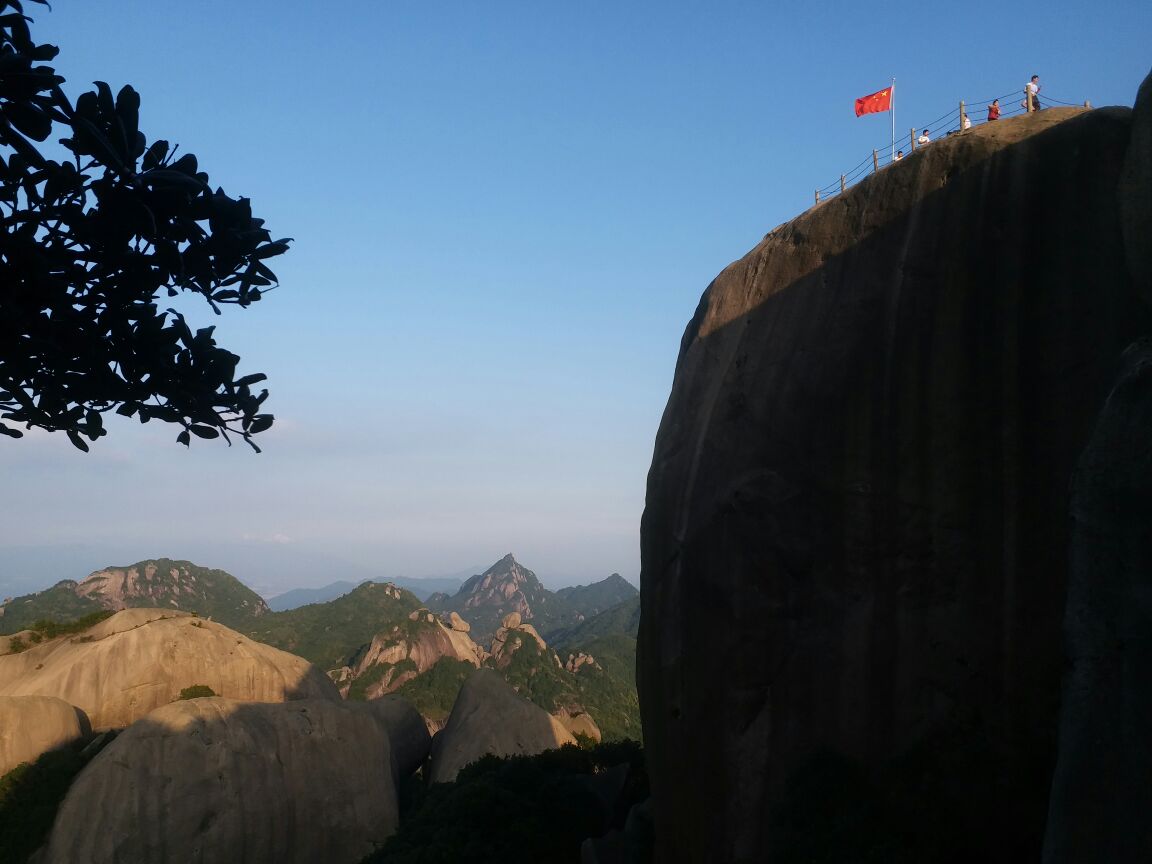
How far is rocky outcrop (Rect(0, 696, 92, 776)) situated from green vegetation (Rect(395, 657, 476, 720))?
149 ft

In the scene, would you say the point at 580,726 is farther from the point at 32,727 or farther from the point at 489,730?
the point at 32,727

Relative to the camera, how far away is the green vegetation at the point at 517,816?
16.7m

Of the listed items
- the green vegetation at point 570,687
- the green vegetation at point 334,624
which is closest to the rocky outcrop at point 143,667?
the green vegetation at point 570,687

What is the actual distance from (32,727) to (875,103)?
25379 millimetres

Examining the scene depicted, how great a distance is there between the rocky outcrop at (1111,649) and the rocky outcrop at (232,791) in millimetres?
20605

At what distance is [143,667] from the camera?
27.9m

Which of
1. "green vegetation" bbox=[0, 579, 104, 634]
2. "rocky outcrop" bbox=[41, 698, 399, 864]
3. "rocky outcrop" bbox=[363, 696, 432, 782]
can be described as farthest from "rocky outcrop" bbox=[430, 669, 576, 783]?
"green vegetation" bbox=[0, 579, 104, 634]

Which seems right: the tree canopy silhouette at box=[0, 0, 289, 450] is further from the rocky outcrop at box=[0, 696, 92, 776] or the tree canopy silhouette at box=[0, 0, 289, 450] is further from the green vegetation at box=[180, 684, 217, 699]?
the green vegetation at box=[180, 684, 217, 699]

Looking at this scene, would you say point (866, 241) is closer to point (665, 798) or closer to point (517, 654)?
point (665, 798)

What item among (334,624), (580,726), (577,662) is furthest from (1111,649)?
(334,624)

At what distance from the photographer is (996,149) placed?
1150 centimetres

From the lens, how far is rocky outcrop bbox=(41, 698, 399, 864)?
67.8 ft

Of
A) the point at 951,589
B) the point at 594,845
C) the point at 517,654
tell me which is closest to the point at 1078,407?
the point at 951,589

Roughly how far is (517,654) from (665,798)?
70.3 meters
